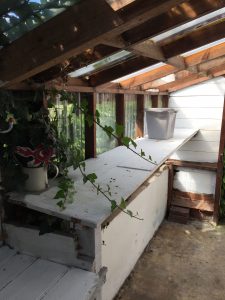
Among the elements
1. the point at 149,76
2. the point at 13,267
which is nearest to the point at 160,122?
the point at 149,76

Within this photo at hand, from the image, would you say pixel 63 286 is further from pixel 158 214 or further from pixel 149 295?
pixel 158 214

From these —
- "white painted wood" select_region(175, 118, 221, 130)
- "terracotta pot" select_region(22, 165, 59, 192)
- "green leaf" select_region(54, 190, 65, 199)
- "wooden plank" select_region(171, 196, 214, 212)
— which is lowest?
"wooden plank" select_region(171, 196, 214, 212)

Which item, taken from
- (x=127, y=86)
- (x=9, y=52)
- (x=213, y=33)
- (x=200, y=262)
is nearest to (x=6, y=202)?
(x=9, y=52)

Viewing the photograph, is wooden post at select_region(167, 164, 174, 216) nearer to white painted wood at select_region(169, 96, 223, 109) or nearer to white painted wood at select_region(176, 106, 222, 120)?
white painted wood at select_region(176, 106, 222, 120)

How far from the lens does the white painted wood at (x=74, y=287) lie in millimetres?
1016

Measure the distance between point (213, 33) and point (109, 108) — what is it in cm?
122

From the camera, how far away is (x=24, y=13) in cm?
83

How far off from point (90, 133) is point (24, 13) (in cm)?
125

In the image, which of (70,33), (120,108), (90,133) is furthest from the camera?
(120,108)

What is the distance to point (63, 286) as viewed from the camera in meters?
1.07

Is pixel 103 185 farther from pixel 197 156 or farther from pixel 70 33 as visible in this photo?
pixel 197 156

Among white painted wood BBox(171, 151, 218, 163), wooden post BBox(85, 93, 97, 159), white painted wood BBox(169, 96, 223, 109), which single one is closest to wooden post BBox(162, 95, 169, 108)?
white painted wood BBox(169, 96, 223, 109)

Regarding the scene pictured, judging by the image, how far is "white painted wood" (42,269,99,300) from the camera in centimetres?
102

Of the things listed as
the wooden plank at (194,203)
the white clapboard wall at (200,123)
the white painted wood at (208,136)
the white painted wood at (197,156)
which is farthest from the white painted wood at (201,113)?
the wooden plank at (194,203)
